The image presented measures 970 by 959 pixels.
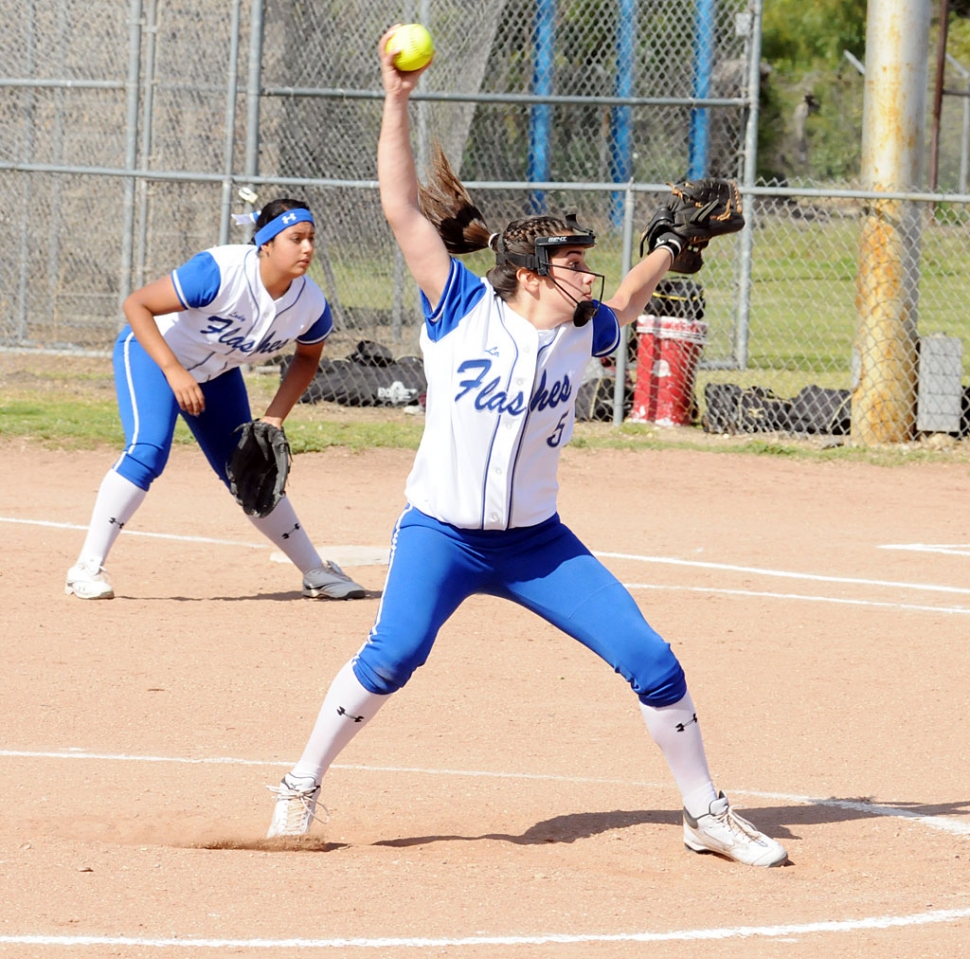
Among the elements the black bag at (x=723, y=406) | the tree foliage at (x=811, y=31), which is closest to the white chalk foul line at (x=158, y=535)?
the black bag at (x=723, y=406)

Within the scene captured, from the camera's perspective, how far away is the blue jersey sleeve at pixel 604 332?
4641 mm

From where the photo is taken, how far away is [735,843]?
447cm

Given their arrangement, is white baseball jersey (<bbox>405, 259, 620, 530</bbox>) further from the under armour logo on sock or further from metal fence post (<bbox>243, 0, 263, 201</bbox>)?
metal fence post (<bbox>243, 0, 263, 201</bbox>)

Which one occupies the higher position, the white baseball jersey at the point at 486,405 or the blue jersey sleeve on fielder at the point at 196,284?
the blue jersey sleeve on fielder at the point at 196,284

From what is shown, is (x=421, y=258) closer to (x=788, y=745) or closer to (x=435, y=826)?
(x=435, y=826)

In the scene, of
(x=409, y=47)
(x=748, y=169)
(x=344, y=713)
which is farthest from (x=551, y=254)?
(x=748, y=169)

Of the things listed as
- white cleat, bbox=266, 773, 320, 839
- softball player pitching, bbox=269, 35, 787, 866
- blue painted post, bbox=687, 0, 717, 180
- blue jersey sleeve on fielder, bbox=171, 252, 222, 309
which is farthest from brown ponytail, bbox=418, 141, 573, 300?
blue painted post, bbox=687, 0, 717, 180

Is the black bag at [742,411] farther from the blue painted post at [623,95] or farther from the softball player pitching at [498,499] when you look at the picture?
the softball player pitching at [498,499]

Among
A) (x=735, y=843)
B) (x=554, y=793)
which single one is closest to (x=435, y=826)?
(x=554, y=793)

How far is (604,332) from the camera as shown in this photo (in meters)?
4.65

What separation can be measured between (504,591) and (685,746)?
67 cm

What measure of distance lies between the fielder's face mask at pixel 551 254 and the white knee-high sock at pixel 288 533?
348cm

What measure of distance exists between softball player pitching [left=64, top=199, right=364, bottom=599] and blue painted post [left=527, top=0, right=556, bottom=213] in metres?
8.47

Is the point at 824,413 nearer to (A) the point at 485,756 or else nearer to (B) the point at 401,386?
(B) the point at 401,386
